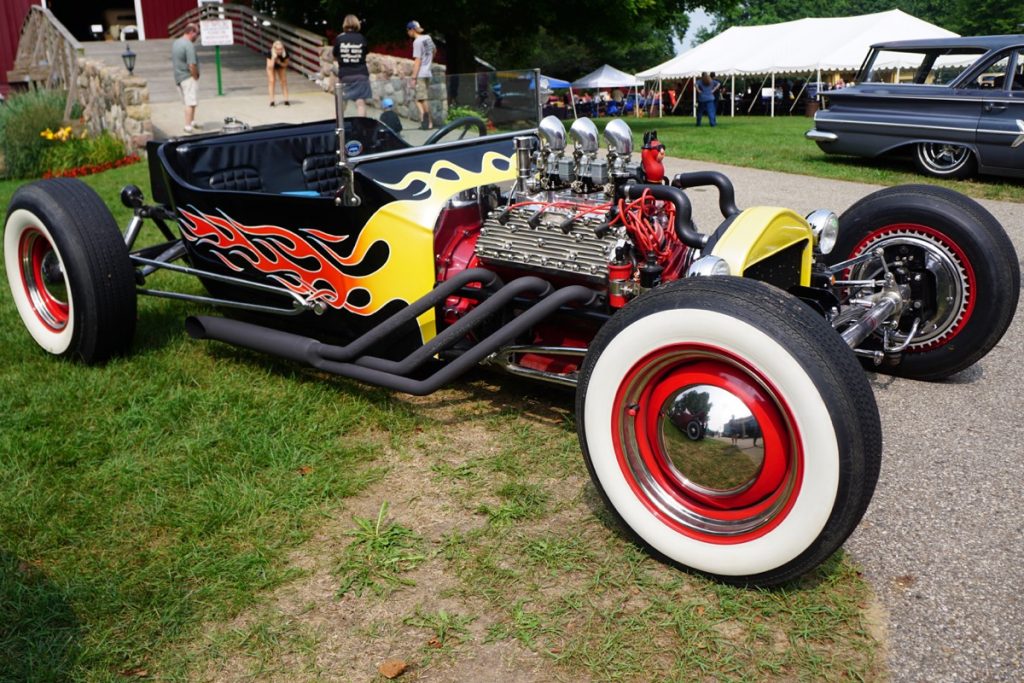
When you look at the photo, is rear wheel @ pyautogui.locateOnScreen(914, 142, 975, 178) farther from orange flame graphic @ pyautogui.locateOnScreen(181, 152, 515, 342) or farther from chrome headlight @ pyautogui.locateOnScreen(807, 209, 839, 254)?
orange flame graphic @ pyautogui.locateOnScreen(181, 152, 515, 342)

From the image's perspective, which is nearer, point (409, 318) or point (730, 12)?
point (409, 318)

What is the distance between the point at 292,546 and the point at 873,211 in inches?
117

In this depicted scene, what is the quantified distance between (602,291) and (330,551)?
4.66ft

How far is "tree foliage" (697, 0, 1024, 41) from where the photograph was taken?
47.7m

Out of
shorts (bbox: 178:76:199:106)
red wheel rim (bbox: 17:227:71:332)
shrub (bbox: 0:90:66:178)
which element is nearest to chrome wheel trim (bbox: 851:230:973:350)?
red wheel rim (bbox: 17:227:71:332)

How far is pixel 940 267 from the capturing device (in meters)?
3.88

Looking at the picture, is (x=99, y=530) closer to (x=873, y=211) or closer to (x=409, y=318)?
(x=409, y=318)

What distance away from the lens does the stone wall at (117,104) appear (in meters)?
14.3

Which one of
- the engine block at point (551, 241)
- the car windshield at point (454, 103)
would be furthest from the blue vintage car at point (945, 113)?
the engine block at point (551, 241)

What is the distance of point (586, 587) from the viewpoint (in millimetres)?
2648

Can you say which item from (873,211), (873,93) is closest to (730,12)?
(873,93)

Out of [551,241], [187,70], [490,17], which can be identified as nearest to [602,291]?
[551,241]

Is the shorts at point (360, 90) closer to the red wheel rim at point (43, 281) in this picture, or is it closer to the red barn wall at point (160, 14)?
the red wheel rim at point (43, 281)

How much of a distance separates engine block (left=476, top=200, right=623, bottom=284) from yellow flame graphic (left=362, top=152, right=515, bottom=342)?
24 centimetres
